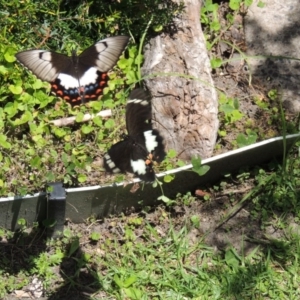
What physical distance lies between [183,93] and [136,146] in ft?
1.87

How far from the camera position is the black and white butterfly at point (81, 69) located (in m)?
3.79

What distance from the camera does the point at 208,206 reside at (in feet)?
12.4

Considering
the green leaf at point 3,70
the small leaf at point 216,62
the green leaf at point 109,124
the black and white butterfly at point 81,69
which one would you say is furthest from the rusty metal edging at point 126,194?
the green leaf at point 3,70

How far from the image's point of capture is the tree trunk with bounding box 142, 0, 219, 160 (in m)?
3.75

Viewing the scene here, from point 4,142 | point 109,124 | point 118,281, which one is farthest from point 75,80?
point 118,281

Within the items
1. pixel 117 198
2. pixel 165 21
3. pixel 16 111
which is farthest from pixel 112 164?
pixel 165 21

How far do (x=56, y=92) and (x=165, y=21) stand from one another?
32.8 inches

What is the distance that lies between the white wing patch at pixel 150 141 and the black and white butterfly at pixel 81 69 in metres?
0.50

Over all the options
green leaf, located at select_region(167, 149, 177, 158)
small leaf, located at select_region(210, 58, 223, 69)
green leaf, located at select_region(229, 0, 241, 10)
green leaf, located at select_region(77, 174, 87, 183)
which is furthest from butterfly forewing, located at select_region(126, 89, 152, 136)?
green leaf, located at select_region(229, 0, 241, 10)

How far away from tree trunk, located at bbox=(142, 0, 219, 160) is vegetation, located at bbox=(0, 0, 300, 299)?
117 mm

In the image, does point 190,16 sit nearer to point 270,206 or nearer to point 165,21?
point 165,21

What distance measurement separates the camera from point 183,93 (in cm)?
383

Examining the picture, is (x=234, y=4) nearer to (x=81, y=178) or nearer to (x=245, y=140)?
(x=245, y=140)

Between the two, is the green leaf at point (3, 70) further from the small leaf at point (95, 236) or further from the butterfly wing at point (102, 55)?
the small leaf at point (95, 236)
